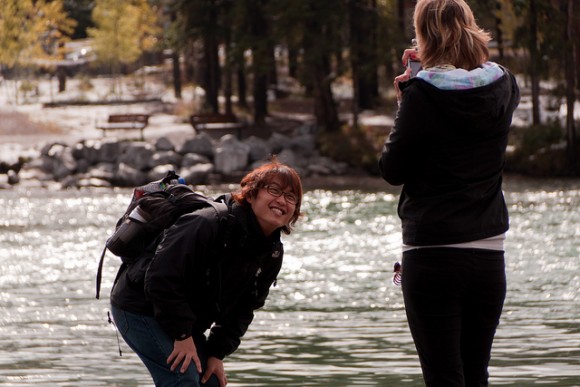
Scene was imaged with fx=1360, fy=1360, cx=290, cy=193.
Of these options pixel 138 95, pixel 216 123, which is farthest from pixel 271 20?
pixel 138 95

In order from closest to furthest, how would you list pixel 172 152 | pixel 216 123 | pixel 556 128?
pixel 556 128 → pixel 172 152 → pixel 216 123

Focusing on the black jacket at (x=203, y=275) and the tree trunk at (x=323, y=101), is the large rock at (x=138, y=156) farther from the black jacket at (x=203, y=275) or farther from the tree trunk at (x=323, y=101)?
the black jacket at (x=203, y=275)

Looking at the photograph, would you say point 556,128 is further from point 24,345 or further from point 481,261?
point 481,261

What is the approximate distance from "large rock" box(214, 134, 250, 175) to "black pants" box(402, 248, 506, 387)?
28.8 meters

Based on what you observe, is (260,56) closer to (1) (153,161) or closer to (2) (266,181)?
(1) (153,161)

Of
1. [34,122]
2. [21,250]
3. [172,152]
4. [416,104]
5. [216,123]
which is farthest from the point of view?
[34,122]

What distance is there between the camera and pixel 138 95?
186 feet

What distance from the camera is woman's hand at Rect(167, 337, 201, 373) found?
501 centimetres

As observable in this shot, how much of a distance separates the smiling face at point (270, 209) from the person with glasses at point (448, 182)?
1.48 feet

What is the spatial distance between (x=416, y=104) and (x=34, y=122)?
42898 mm

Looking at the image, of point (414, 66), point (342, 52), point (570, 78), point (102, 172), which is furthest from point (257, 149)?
point (414, 66)

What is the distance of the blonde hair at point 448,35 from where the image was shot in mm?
4699

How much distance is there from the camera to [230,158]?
3391cm

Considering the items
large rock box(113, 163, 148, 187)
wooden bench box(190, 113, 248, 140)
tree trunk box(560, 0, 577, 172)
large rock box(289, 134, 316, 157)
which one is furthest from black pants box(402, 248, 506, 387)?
wooden bench box(190, 113, 248, 140)
